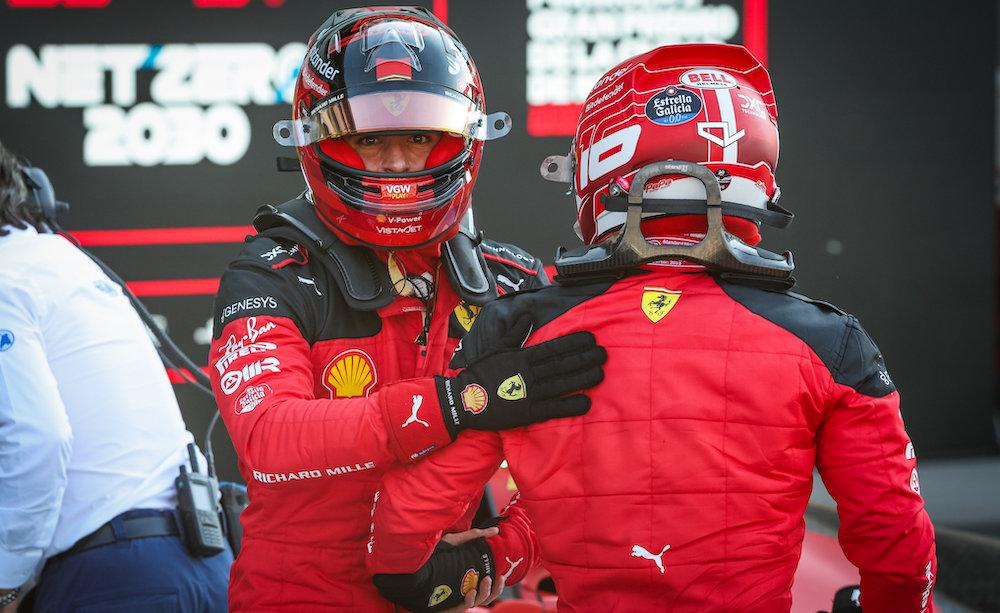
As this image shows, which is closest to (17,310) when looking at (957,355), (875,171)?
(875,171)

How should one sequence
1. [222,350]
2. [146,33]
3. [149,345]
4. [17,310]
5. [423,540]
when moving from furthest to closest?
[146,33], [149,345], [17,310], [222,350], [423,540]

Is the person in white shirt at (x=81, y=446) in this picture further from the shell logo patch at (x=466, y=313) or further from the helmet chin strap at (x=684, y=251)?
the helmet chin strap at (x=684, y=251)

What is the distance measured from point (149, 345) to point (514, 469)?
1.10 metres

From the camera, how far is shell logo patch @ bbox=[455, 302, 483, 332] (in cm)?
177

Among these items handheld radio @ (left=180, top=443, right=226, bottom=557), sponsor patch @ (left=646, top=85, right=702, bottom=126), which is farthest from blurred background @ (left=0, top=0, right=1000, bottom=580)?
sponsor patch @ (left=646, top=85, right=702, bottom=126)

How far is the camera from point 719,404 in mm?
1266

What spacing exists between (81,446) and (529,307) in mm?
1058

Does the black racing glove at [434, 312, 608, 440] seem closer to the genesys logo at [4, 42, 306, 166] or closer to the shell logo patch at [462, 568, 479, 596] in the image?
the shell logo patch at [462, 568, 479, 596]

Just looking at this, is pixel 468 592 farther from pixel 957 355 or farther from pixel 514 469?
pixel 957 355

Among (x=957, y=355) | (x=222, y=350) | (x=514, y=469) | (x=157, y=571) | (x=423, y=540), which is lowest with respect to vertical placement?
(x=957, y=355)

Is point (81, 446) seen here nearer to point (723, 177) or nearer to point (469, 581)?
point (469, 581)

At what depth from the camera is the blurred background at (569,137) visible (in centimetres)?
405

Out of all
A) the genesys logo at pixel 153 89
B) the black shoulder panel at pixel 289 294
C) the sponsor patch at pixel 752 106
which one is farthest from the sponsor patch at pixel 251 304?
the genesys logo at pixel 153 89

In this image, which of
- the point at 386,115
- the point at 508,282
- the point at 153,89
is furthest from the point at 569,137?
the point at 386,115
